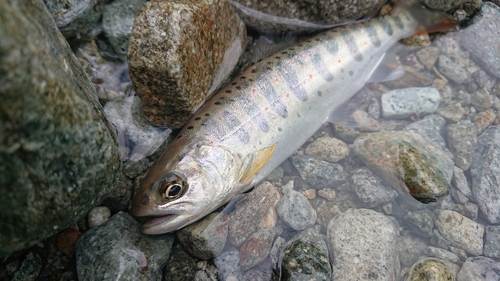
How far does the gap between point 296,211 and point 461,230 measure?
1655 mm

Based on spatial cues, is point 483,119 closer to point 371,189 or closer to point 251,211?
point 371,189

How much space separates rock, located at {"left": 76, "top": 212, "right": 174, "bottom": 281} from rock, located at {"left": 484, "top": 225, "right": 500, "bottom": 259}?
10.1ft

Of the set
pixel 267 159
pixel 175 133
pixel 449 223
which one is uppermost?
pixel 175 133

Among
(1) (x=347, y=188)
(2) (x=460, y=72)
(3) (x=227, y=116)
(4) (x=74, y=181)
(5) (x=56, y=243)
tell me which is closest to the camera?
(4) (x=74, y=181)

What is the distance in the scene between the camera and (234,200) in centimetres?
335

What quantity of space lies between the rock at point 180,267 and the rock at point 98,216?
0.69m

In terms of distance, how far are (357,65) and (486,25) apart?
70.8 inches

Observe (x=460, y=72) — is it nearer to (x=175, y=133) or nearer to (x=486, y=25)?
(x=486, y=25)

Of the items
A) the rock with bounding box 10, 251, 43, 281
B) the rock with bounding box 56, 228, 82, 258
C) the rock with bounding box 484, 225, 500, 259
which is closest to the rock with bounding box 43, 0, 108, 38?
the rock with bounding box 56, 228, 82, 258

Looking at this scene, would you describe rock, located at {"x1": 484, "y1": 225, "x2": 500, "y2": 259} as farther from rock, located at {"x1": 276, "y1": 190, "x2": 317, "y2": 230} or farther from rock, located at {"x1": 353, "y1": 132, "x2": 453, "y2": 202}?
rock, located at {"x1": 276, "y1": 190, "x2": 317, "y2": 230}

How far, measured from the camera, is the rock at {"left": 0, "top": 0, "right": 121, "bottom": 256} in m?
1.60

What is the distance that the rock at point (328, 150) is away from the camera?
381 centimetres

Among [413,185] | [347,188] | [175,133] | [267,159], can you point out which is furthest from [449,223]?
[175,133]

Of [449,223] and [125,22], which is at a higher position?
[125,22]
